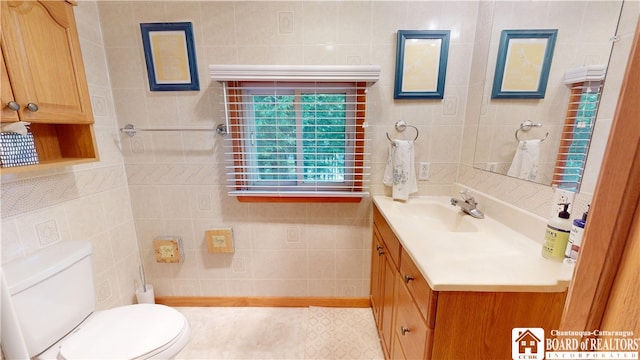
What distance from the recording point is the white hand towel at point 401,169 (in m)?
1.44

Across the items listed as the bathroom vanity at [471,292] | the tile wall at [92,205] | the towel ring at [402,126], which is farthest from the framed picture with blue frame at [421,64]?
the tile wall at [92,205]

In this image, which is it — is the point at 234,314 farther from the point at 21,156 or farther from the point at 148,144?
the point at 21,156

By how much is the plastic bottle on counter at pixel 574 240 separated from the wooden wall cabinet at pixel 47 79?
1.95 meters

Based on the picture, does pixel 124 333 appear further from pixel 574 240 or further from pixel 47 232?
pixel 574 240

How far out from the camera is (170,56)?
1.43m

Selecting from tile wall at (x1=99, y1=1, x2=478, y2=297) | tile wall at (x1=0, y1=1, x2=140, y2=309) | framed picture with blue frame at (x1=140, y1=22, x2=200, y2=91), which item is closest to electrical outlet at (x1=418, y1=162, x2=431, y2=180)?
tile wall at (x1=99, y1=1, x2=478, y2=297)

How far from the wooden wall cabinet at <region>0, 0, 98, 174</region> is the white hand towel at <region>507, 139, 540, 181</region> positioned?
6.71 ft

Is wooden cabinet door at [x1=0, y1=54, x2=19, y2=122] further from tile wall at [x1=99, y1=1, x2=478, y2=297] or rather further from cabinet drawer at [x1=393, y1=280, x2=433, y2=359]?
cabinet drawer at [x1=393, y1=280, x2=433, y2=359]

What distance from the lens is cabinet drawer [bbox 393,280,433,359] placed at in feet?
2.53

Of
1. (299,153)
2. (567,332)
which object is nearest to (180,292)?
(299,153)

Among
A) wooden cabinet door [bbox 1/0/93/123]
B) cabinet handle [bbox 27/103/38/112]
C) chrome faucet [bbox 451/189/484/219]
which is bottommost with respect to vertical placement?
chrome faucet [bbox 451/189/484/219]

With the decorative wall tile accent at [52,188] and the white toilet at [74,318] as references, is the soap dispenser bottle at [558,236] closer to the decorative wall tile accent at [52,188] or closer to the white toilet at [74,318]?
the white toilet at [74,318]

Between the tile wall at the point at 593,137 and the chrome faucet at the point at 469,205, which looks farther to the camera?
the chrome faucet at the point at 469,205

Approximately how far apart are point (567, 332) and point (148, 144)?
2.00 meters
